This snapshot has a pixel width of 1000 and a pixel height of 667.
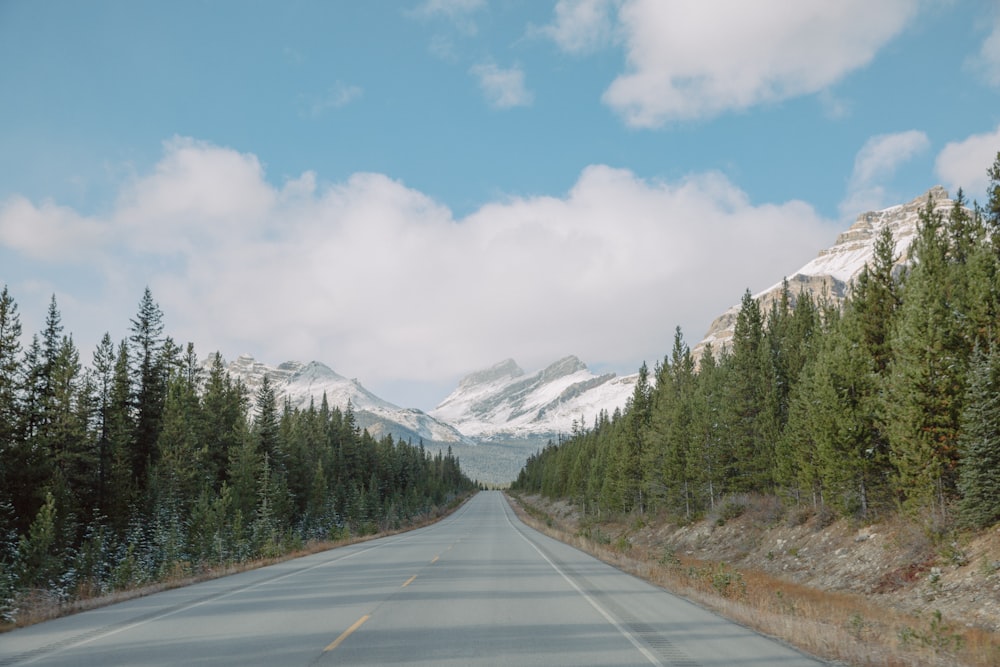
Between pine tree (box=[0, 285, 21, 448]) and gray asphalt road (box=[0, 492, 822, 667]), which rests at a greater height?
pine tree (box=[0, 285, 21, 448])

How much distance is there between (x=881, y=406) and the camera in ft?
78.6

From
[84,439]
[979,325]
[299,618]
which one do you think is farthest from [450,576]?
[84,439]

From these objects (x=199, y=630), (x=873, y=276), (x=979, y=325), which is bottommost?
(x=199, y=630)

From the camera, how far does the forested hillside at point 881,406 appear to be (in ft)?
61.3

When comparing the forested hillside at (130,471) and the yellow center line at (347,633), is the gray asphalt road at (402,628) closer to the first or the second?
the yellow center line at (347,633)

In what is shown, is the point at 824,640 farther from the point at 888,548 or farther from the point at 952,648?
the point at 888,548

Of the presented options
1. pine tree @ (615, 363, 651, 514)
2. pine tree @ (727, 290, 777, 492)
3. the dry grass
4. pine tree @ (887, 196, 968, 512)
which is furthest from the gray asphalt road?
pine tree @ (615, 363, 651, 514)

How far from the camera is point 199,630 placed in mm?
9125

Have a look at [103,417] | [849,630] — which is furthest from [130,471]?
[849,630]

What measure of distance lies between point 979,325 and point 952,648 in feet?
48.2

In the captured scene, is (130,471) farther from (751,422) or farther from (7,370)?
(751,422)

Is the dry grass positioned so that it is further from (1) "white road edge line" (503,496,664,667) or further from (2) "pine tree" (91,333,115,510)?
(2) "pine tree" (91,333,115,510)

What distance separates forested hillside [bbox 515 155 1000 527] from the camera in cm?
1867

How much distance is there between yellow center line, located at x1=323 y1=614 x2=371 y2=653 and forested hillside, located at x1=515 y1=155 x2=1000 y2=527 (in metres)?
18.1
